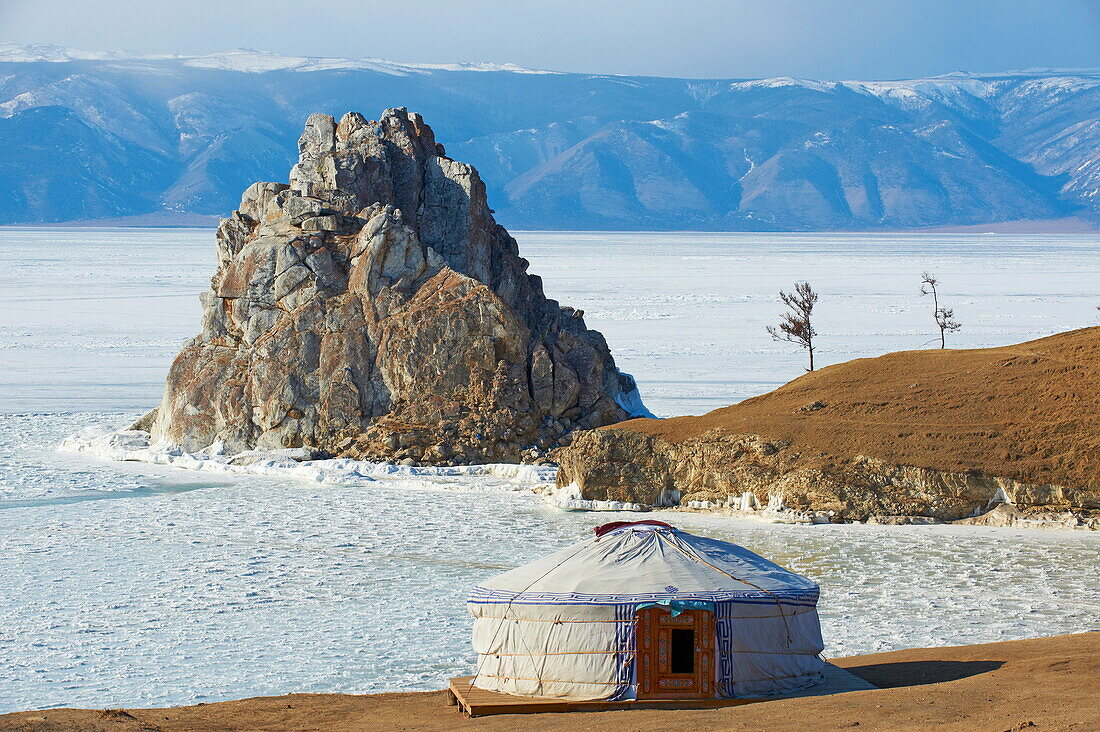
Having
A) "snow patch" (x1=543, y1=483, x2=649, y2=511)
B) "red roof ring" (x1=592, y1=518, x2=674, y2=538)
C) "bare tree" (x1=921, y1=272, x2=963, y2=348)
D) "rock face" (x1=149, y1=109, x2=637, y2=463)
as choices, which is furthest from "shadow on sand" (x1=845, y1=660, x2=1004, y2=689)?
"bare tree" (x1=921, y1=272, x2=963, y2=348)

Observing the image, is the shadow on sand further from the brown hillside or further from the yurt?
the brown hillside

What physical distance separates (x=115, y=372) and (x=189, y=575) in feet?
93.8

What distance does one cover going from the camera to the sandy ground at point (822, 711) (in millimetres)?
A: 11719

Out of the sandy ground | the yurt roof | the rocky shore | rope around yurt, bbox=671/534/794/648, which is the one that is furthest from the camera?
the rocky shore

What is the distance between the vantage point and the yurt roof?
46.1 feet

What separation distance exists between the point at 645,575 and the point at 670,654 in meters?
0.88

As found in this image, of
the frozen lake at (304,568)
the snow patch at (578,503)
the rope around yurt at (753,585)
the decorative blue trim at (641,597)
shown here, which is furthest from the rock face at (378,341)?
the rope around yurt at (753,585)

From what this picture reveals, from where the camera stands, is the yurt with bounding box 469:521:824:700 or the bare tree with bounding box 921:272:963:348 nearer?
the yurt with bounding box 469:521:824:700

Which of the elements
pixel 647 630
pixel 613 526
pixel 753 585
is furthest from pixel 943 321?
pixel 647 630

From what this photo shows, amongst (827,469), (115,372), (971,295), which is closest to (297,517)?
(827,469)

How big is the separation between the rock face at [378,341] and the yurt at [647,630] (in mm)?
16046

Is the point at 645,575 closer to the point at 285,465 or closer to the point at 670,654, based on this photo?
the point at 670,654

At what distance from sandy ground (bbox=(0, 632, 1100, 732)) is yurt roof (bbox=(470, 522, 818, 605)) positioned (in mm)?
1244

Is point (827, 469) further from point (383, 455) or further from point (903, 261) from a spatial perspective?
point (903, 261)
